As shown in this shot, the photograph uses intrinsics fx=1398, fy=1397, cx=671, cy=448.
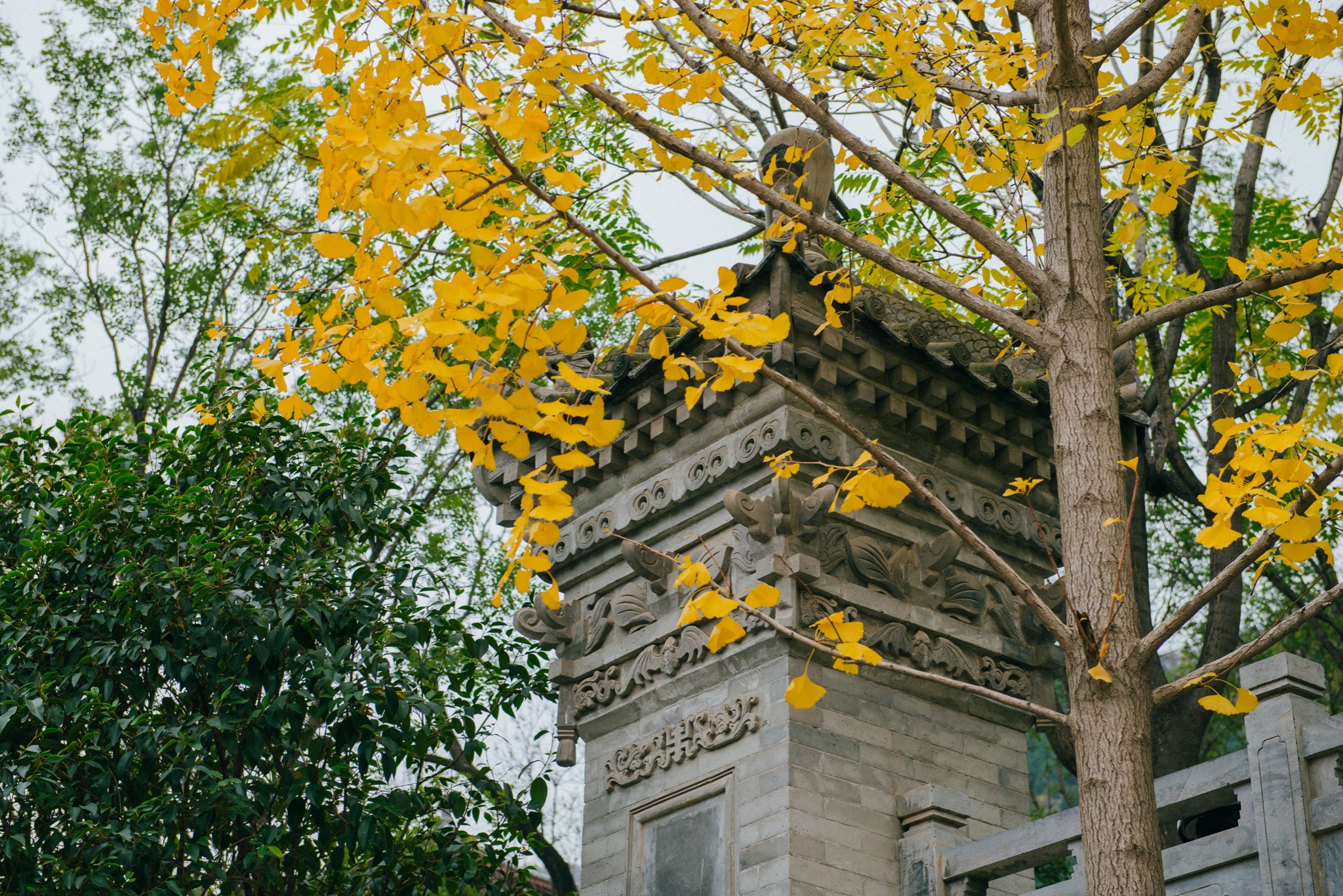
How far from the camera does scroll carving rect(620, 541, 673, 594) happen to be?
26.7 ft

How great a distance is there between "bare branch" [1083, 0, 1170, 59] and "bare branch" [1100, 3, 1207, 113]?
167 mm

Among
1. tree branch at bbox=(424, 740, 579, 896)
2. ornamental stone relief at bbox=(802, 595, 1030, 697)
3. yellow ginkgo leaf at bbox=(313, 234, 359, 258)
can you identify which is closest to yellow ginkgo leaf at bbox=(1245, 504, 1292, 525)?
yellow ginkgo leaf at bbox=(313, 234, 359, 258)

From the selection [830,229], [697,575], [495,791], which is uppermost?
[830,229]

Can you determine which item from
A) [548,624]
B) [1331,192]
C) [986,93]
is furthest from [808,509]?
[1331,192]

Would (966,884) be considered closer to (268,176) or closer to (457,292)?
(457,292)

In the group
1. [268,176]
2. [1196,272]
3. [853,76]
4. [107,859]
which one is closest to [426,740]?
[107,859]

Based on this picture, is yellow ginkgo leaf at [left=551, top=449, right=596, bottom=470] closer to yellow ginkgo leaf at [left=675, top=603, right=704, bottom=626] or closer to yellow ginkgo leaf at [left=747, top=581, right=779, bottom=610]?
yellow ginkgo leaf at [left=675, top=603, right=704, bottom=626]

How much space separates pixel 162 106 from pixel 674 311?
45.9ft

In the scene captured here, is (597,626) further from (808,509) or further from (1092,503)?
(1092,503)

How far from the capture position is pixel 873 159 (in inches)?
207

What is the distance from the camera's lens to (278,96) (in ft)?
41.6

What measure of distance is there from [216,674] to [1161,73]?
20.1ft

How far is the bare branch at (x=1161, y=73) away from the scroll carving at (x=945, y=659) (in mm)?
3253

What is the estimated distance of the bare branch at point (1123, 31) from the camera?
536 centimetres
